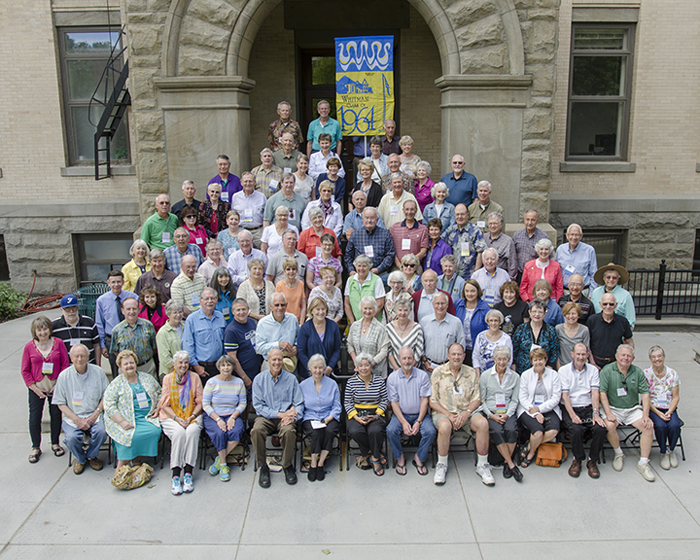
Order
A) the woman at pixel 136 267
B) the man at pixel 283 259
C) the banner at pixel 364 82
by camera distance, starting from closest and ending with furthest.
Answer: the man at pixel 283 259, the woman at pixel 136 267, the banner at pixel 364 82

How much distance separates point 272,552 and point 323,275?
10.3ft

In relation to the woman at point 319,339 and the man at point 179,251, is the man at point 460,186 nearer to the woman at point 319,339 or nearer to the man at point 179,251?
the woman at point 319,339

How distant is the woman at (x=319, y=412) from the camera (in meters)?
6.41

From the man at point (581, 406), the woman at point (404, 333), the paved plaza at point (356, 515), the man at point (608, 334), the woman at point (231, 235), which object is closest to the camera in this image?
the paved plaza at point (356, 515)

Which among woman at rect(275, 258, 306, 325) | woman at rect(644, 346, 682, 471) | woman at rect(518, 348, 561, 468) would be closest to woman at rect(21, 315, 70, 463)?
woman at rect(275, 258, 306, 325)

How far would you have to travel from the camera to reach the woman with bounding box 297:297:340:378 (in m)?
6.88

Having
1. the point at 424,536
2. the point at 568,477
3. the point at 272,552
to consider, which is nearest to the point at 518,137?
the point at 568,477

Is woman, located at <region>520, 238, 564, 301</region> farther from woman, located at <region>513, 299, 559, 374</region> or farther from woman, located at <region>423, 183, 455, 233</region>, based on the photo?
woman, located at <region>423, 183, 455, 233</region>

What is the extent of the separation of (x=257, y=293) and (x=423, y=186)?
3.13 m

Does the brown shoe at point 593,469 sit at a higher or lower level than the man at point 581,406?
lower

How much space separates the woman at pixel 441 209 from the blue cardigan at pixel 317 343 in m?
2.52

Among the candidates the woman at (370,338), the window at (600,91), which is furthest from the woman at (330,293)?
the window at (600,91)

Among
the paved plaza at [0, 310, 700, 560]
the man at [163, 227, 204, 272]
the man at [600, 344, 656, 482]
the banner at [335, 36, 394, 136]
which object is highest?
the banner at [335, 36, 394, 136]

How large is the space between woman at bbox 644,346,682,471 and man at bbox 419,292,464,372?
2.10 meters
